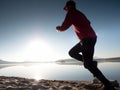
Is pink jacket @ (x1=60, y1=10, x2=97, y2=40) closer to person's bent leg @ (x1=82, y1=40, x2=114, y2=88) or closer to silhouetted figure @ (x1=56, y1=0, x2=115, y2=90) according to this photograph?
silhouetted figure @ (x1=56, y1=0, x2=115, y2=90)

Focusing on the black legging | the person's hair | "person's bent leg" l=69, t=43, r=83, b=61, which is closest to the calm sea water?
"person's bent leg" l=69, t=43, r=83, b=61

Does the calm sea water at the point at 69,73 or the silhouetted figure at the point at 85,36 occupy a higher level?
the calm sea water at the point at 69,73

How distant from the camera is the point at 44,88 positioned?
7574mm

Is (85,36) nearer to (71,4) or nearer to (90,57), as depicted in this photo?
(90,57)

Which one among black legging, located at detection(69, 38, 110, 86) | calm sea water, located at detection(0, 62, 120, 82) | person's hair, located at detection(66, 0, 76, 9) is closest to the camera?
black legging, located at detection(69, 38, 110, 86)

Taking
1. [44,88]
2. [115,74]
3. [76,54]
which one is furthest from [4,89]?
[115,74]

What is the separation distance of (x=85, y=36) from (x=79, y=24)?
0.42 m

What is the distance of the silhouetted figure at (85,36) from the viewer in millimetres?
6547

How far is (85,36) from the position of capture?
6.58 meters

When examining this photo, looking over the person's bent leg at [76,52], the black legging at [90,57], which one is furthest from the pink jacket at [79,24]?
the person's bent leg at [76,52]

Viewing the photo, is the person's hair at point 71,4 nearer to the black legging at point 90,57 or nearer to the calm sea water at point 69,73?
the black legging at point 90,57

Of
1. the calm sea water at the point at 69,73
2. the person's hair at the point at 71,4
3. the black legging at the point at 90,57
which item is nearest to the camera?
the black legging at the point at 90,57

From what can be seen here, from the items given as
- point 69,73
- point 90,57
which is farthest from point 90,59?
point 69,73

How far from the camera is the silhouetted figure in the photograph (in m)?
6.55
